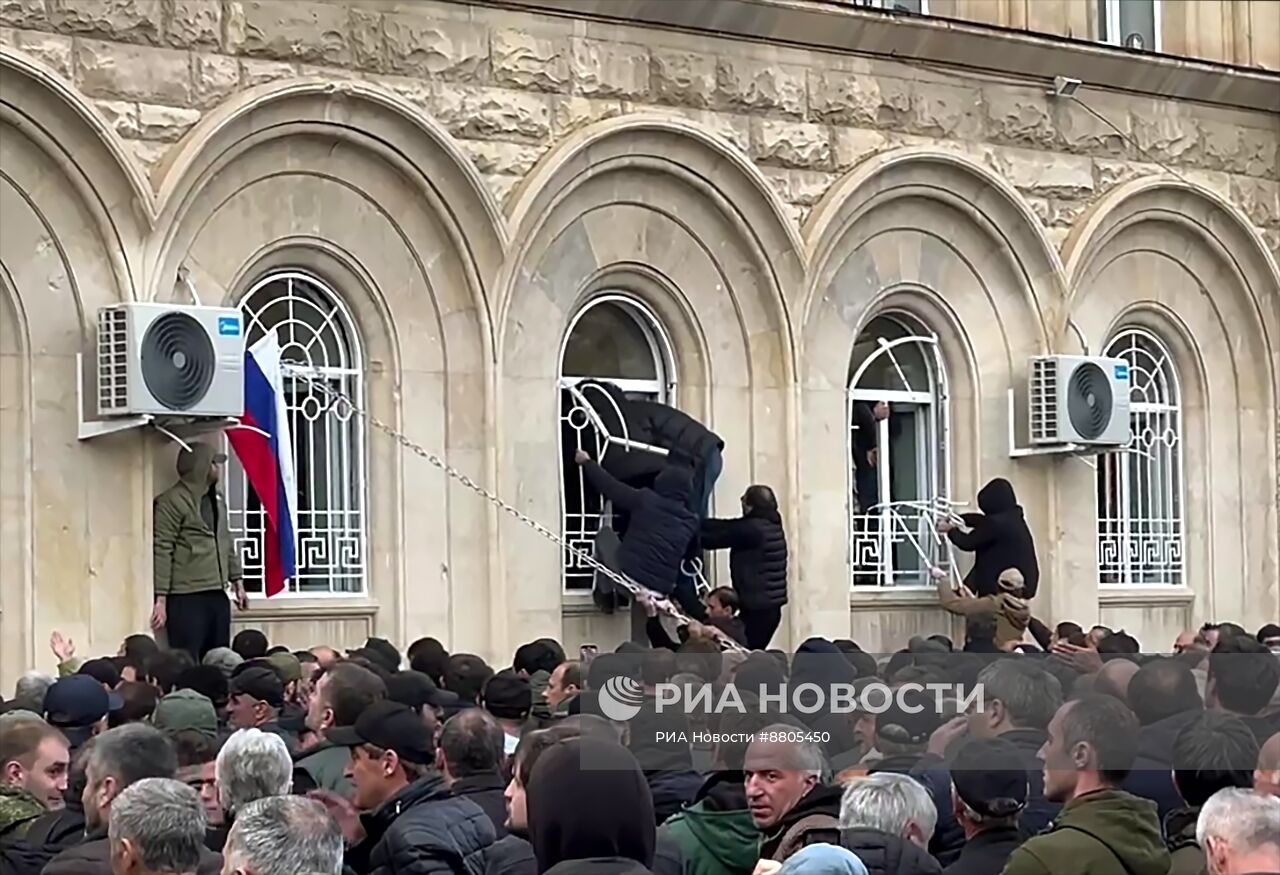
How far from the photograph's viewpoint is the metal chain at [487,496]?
51.6 ft

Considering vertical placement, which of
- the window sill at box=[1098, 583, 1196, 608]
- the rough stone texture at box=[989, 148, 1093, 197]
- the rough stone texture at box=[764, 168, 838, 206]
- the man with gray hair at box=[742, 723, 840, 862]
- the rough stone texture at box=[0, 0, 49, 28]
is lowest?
the window sill at box=[1098, 583, 1196, 608]

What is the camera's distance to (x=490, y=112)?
16266mm

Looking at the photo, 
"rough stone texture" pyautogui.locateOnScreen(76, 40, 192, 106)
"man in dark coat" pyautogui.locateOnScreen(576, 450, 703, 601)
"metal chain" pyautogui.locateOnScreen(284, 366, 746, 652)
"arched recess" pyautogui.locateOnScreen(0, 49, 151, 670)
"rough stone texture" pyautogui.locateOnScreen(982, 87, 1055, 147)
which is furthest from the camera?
"rough stone texture" pyautogui.locateOnScreen(982, 87, 1055, 147)

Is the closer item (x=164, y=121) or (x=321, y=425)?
(x=164, y=121)

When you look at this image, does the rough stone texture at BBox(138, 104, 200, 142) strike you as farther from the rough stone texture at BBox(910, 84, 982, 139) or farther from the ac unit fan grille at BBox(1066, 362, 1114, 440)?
the ac unit fan grille at BBox(1066, 362, 1114, 440)

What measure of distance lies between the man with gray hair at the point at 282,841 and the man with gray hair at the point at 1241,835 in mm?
1909

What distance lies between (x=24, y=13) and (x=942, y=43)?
7241mm

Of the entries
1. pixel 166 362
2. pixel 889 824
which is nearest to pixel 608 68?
pixel 166 362

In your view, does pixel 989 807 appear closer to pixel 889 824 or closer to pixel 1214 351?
pixel 889 824

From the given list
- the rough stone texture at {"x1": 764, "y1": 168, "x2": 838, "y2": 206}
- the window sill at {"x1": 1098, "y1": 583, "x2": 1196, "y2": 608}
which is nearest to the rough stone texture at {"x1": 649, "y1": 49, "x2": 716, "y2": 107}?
the rough stone texture at {"x1": 764, "y1": 168, "x2": 838, "y2": 206}

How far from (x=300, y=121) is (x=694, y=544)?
12.6 feet

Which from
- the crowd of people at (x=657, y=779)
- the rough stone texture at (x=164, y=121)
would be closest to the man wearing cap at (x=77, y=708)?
the crowd of people at (x=657, y=779)

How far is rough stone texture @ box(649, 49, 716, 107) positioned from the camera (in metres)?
17.1

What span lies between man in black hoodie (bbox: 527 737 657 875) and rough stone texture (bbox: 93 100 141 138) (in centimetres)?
1017
